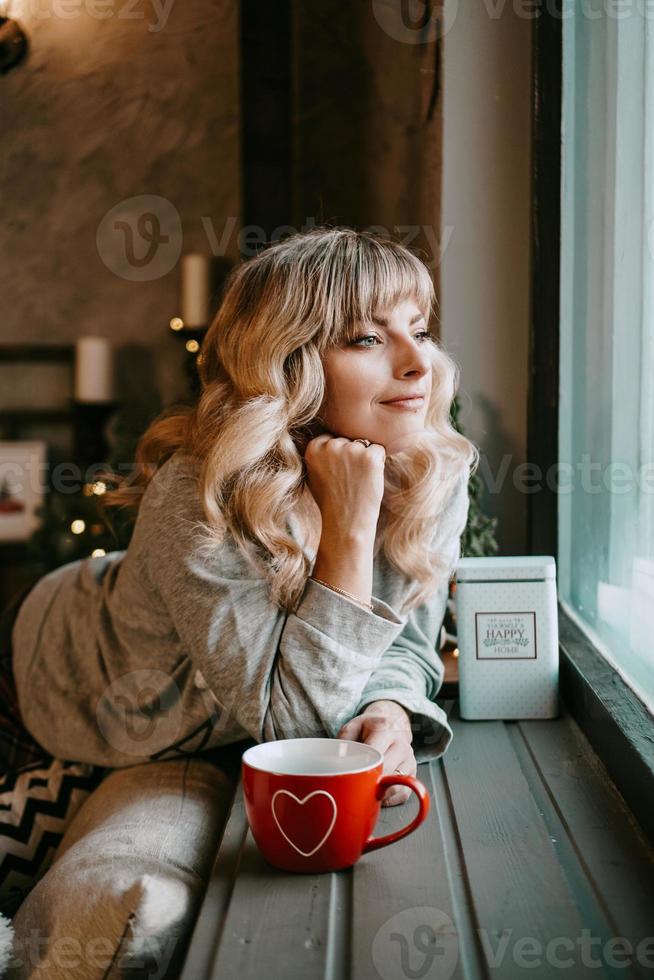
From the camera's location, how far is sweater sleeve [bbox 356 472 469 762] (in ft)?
3.71

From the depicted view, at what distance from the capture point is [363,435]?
1.21m

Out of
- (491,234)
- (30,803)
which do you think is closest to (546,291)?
(491,234)

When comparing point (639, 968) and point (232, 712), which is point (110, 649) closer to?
point (232, 712)

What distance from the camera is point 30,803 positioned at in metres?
1.33

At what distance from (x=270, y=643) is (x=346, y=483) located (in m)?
0.22

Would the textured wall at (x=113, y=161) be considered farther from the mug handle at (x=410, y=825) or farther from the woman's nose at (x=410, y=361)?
the mug handle at (x=410, y=825)

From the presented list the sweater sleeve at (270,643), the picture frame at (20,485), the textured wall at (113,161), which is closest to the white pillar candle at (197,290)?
the textured wall at (113,161)

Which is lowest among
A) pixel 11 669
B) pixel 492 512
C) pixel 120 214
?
pixel 11 669

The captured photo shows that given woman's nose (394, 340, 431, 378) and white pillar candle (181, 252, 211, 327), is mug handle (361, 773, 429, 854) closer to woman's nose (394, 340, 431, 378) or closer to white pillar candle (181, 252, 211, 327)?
woman's nose (394, 340, 431, 378)

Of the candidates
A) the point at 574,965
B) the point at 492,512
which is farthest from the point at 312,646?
the point at 492,512

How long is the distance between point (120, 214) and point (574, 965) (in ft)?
9.70

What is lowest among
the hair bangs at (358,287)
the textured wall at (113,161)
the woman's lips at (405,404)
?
the woman's lips at (405,404)

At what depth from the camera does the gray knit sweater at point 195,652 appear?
3.48 feet

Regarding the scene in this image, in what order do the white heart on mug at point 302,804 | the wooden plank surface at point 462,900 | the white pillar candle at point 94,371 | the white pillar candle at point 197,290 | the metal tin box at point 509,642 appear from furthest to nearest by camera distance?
the white pillar candle at point 94,371 → the white pillar candle at point 197,290 → the metal tin box at point 509,642 → the white heart on mug at point 302,804 → the wooden plank surface at point 462,900
